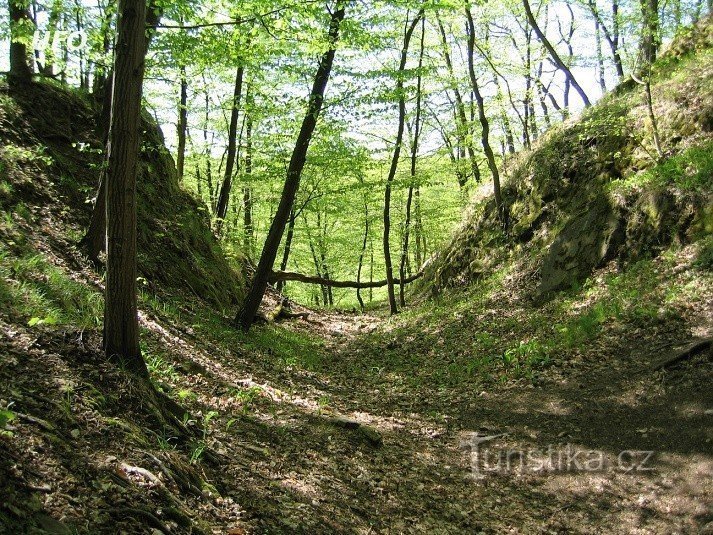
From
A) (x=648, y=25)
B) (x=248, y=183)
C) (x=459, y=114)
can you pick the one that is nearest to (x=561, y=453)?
(x=648, y=25)

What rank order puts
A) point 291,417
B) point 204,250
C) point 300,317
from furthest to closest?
point 300,317
point 204,250
point 291,417

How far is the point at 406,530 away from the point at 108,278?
12.4ft

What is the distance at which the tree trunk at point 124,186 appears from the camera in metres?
4.55

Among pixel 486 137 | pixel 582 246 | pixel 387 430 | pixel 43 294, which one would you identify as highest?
pixel 486 137

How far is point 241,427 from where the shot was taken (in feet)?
19.0

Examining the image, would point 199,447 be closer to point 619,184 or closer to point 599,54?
point 619,184

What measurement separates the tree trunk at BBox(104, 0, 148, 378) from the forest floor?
1.11 feet

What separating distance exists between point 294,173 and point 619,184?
7826mm

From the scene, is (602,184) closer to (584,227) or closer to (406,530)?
(584,227)

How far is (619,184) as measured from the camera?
38.2ft

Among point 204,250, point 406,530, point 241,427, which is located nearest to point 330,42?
point 204,250

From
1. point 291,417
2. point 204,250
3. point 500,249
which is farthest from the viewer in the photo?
point 500,249

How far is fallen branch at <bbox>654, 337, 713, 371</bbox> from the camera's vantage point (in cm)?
664

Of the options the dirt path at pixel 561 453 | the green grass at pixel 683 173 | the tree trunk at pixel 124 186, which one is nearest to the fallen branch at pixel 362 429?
the dirt path at pixel 561 453
